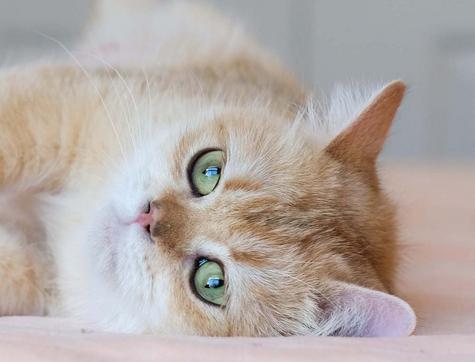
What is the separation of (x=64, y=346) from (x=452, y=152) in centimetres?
322

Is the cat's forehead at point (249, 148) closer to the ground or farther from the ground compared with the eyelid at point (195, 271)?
farther from the ground

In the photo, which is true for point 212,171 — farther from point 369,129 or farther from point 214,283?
point 369,129

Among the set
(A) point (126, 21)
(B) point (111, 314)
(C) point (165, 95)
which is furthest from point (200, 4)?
(B) point (111, 314)

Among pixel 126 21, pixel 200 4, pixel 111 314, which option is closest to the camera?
pixel 111 314

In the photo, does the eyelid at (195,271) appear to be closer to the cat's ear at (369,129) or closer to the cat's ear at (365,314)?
the cat's ear at (365,314)

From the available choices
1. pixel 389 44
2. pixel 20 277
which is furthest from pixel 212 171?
pixel 389 44

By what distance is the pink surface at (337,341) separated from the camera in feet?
3.03

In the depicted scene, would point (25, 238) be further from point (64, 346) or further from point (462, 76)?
point (462, 76)

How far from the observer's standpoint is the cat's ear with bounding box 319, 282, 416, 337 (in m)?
1.14

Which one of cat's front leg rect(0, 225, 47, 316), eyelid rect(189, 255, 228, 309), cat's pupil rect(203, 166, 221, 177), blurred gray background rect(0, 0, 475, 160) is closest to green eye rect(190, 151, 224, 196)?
cat's pupil rect(203, 166, 221, 177)

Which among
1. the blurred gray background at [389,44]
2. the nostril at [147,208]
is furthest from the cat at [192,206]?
the blurred gray background at [389,44]

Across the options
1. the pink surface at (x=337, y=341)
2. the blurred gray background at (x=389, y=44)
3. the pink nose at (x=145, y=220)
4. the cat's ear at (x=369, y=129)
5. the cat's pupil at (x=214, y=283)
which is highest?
the blurred gray background at (x=389, y=44)

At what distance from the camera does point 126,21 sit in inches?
95.7

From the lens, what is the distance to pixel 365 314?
1.19 m
